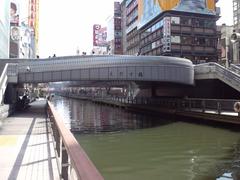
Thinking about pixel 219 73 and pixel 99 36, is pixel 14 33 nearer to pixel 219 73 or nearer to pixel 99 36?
pixel 99 36

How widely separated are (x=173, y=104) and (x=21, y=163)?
30686mm

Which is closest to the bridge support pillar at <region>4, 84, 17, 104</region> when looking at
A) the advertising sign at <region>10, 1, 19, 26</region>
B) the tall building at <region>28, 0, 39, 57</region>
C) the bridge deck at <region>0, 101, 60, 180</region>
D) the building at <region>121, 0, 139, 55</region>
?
the bridge deck at <region>0, 101, 60, 180</region>

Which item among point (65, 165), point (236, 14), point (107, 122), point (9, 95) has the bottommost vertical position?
point (107, 122)

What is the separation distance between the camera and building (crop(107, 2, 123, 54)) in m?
136

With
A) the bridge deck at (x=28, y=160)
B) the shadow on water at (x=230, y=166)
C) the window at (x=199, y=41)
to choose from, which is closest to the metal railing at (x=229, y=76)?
the shadow on water at (x=230, y=166)

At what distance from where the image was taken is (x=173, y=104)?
3928 cm

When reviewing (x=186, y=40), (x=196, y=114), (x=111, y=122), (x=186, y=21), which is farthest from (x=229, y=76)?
(x=186, y=21)

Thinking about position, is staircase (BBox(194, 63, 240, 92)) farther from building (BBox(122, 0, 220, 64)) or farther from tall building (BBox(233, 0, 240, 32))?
tall building (BBox(233, 0, 240, 32))

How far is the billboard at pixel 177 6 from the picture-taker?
88.8 metres

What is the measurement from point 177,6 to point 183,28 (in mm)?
6202

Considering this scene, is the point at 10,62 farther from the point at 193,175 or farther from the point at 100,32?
the point at 100,32

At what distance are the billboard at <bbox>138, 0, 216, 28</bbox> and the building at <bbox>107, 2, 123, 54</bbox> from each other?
33806 mm

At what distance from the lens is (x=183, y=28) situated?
92750mm

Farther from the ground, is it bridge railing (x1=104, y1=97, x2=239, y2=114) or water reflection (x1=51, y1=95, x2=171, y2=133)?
bridge railing (x1=104, y1=97, x2=239, y2=114)
